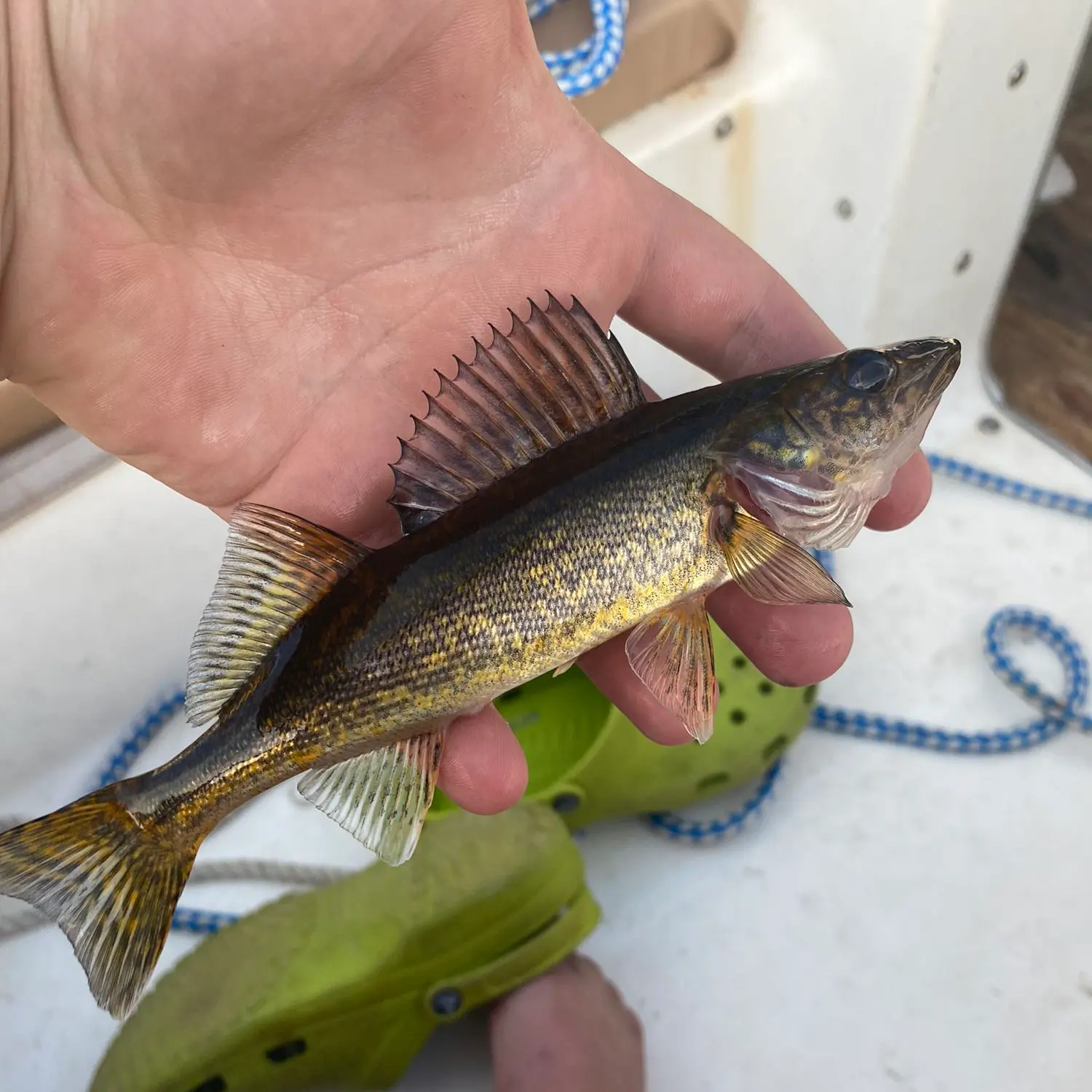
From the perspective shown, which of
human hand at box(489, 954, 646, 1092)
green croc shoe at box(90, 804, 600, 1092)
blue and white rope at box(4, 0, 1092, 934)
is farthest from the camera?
blue and white rope at box(4, 0, 1092, 934)

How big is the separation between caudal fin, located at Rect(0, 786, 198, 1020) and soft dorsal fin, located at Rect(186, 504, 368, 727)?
0.58 feet

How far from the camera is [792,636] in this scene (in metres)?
1.59

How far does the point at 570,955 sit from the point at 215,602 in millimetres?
1111

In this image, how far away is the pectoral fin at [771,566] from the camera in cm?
144

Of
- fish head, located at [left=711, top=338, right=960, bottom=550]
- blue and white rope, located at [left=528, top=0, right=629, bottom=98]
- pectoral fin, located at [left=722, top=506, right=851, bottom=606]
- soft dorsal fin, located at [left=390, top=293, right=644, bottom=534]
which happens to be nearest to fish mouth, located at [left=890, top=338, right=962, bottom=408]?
fish head, located at [left=711, top=338, right=960, bottom=550]

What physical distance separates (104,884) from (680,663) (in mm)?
869

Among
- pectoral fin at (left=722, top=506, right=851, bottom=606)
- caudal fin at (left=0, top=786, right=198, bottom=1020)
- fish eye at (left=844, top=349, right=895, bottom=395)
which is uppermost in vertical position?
fish eye at (left=844, top=349, right=895, bottom=395)

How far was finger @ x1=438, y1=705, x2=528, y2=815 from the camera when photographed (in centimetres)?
152

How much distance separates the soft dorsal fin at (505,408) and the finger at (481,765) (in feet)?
1.04

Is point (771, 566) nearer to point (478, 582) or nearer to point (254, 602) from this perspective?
point (478, 582)

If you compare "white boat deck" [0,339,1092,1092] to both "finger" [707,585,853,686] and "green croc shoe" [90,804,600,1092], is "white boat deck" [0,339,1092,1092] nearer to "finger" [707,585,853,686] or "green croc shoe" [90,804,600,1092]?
"green croc shoe" [90,804,600,1092]

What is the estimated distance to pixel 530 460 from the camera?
149 centimetres

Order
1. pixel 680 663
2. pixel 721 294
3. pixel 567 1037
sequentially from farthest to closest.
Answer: pixel 567 1037 < pixel 721 294 < pixel 680 663

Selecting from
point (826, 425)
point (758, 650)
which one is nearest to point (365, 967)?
point (758, 650)
